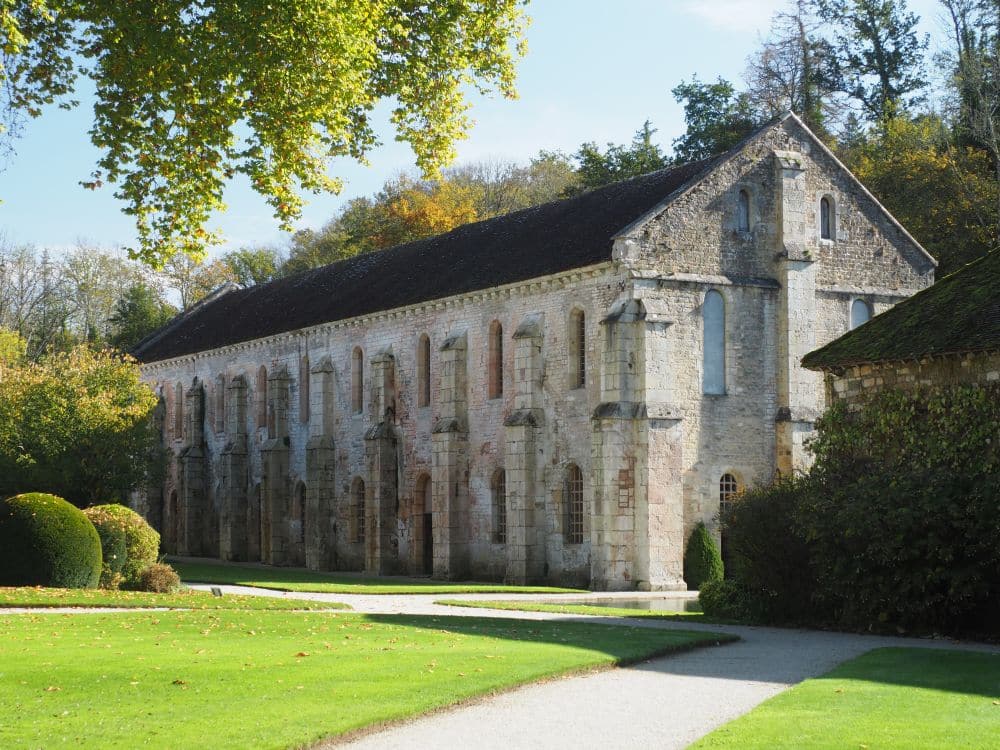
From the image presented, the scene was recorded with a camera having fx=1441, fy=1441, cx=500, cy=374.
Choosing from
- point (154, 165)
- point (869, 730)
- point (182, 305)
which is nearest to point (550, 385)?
point (154, 165)

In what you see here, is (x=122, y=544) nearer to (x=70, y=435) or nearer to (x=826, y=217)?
(x=70, y=435)

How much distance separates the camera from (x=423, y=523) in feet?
156

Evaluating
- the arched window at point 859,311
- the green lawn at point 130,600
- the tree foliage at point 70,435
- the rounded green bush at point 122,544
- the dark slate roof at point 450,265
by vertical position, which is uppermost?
the dark slate roof at point 450,265

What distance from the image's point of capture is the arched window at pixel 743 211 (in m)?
41.6

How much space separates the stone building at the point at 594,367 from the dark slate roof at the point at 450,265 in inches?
6.0

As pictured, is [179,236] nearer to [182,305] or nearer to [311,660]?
[311,660]

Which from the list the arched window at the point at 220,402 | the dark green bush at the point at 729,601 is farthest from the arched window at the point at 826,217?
the arched window at the point at 220,402

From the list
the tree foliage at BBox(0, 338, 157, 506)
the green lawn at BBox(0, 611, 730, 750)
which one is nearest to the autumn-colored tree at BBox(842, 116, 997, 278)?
the tree foliage at BBox(0, 338, 157, 506)

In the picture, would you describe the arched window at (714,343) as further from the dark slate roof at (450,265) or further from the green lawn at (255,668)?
the green lawn at (255,668)

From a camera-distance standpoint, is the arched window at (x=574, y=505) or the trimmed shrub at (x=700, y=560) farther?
the arched window at (x=574, y=505)

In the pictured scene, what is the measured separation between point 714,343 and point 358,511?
16635mm

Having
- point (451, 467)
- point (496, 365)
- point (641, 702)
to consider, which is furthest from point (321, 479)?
point (641, 702)

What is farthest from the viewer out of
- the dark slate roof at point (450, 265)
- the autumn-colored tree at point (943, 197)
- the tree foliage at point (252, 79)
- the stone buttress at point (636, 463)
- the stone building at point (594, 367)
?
the autumn-colored tree at point (943, 197)

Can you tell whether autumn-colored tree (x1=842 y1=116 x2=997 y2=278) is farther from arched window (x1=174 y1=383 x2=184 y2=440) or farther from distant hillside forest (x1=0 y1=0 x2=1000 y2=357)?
arched window (x1=174 y1=383 x2=184 y2=440)
